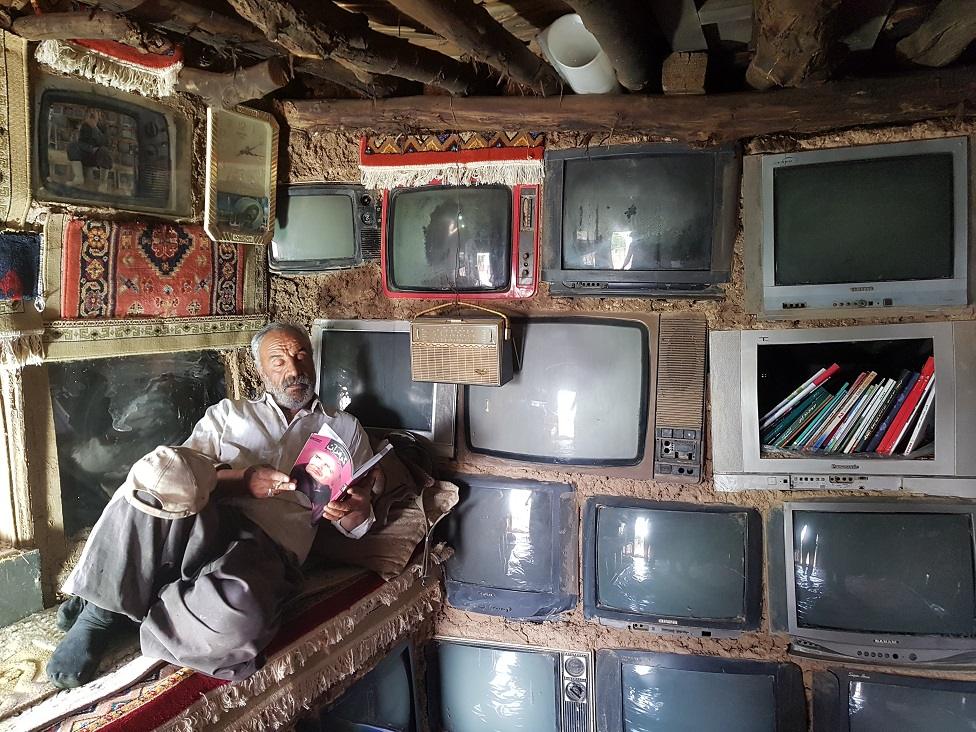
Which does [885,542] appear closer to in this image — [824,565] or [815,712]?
[824,565]

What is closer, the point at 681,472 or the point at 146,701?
the point at 146,701

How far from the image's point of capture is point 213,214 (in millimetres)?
2465

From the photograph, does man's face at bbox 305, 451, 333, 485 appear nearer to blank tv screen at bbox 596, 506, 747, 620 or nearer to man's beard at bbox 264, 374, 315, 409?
man's beard at bbox 264, 374, 315, 409

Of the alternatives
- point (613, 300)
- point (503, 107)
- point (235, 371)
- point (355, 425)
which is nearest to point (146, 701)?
point (355, 425)

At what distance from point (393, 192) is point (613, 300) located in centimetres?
106

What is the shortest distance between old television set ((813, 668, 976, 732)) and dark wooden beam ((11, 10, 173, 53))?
3.18 metres

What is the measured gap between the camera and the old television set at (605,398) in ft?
7.64

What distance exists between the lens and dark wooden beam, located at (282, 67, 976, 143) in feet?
6.41

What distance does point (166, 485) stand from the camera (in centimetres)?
159

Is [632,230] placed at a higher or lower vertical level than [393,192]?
lower

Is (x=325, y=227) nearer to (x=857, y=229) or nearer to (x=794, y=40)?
(x=794, y=40)

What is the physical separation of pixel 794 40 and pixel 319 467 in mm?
1791

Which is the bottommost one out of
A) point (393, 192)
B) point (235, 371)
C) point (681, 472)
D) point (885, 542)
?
point (885, 542)

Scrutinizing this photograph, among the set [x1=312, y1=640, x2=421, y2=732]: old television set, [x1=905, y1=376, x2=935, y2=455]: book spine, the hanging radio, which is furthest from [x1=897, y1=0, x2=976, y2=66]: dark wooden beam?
[x1=312, y1=640, x2=421, y2=732]: old television set
